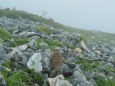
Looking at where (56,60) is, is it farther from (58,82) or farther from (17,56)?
(58,82)

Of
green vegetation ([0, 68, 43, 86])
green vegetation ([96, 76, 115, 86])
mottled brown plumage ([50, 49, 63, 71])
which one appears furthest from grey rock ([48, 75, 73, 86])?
green vegetation ([96, 76, 115, 86])

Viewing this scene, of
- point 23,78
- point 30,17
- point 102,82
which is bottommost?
point 30,17

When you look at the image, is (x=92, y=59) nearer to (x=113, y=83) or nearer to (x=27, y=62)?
(x=113, y=83)

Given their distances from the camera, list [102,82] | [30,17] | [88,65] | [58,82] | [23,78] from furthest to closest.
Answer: [30,17], [88,65], [102,82], [23,78], [58,82]

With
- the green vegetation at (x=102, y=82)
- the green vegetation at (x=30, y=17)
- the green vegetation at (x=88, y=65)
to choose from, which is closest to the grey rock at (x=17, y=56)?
the green vegetation at (x=102, y=82)

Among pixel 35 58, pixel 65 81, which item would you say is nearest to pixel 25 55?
pixel 35 58

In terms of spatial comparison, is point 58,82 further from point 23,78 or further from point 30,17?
point 30,17

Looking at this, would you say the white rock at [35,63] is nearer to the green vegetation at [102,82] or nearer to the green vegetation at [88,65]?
Result: the green vegetation at [102,82]

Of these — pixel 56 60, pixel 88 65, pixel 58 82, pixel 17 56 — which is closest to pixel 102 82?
pixel 56 60

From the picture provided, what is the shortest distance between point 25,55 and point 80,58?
333 cm

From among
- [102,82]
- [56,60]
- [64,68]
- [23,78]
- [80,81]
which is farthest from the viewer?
[102,82]

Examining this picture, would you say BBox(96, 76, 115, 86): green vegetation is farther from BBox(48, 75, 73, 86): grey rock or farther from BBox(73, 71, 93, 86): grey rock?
BBox(48, 75, 73, 86): grey rock

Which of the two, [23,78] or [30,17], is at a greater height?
[23,78]

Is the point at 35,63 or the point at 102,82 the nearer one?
the point at 35,63
